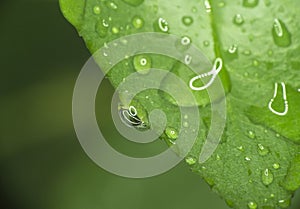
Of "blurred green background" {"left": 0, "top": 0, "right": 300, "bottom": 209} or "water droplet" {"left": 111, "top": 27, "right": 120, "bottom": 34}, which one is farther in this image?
"blurred green background" {"left": 0, "top": 0, "right": 300, "bottom": 209}

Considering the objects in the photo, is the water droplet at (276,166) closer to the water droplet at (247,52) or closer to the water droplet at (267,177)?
the water droplet at (267,177)

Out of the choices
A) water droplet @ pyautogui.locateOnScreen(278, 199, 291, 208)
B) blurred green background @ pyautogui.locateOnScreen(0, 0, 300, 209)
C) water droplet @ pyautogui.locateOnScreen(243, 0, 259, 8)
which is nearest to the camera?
water droplet @ pyautogui.locateOnScreen(243, 0, 259, 8)

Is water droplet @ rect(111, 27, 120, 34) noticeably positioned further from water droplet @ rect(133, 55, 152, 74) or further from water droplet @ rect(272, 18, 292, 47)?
water droplet @ rect(272, 18, 292, 47)

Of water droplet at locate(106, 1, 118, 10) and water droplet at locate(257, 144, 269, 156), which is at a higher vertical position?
water droplet at locate(106, 1, 118, 10)

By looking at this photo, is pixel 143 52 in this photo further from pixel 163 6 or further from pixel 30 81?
pixel 30 81

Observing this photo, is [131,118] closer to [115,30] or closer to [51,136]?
[115,30]

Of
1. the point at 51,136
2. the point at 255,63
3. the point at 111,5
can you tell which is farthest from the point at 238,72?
the point at 51,136

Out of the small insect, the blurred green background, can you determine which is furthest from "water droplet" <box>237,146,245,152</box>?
the blurred green background
